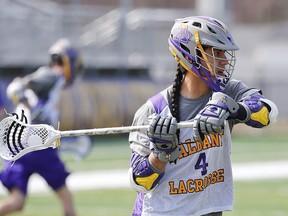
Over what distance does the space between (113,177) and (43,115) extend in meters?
5.02

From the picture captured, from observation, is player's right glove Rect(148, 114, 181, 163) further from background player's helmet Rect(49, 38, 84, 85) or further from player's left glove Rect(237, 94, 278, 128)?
background player's helmet Rect(49, 38, 84, 85)

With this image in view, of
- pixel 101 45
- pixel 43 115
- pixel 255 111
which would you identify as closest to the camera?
pixel 255 111

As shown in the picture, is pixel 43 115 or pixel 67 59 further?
pixel 67 59

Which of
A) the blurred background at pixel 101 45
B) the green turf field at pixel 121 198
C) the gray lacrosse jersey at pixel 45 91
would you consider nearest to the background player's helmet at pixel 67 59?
the gray lacrosse jersey at pixel 45 91

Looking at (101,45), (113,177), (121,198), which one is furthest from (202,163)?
(101,45)

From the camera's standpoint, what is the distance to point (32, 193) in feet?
43.1

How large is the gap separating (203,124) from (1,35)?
1932 centimetres

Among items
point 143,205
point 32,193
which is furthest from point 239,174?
point 143,205

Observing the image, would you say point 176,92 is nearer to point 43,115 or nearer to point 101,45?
point 43,115

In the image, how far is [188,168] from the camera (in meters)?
5.77

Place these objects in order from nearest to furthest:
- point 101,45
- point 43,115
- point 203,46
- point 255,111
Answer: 1. point 255,111
2. point 203,46
3. point 43,115
4. point 101,45

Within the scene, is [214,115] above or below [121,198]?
above

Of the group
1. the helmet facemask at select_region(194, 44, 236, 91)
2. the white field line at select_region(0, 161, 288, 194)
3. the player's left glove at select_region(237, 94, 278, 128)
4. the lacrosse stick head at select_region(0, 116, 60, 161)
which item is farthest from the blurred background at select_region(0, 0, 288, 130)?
the player's left glove at select_region(237, 94, 278, 128)

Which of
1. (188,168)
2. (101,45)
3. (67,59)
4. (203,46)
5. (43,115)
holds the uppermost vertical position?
(101,45)
